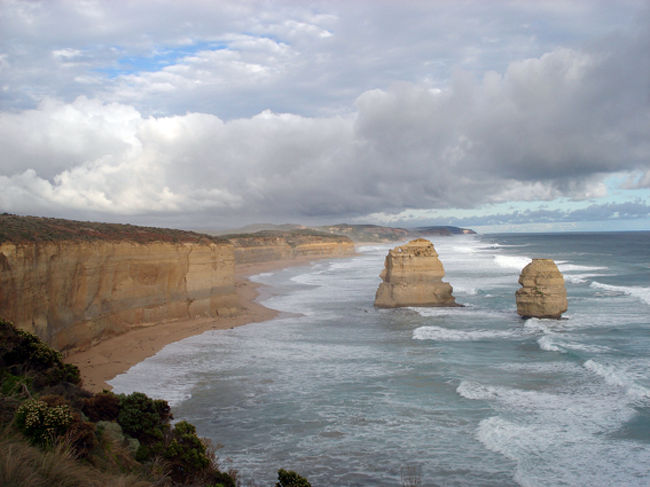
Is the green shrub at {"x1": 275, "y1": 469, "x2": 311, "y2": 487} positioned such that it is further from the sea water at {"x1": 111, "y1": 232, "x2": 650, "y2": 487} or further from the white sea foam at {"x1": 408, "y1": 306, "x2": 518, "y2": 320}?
the white sea foam at {"x1": 408, "y1": 306, "x2": 518, "y2": 320}

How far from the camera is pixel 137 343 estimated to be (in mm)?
22266

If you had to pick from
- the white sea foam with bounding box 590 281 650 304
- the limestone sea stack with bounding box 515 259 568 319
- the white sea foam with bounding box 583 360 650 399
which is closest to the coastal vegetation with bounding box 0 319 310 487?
the white sea foam with bounding box 583 360 650 399

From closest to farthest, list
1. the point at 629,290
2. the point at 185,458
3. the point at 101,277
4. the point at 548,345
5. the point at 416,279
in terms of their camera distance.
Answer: the point at 185,458
the point at 548,345
the point at 101,277
the point at 416,279
the point at 629,290

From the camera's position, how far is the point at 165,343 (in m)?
22.7

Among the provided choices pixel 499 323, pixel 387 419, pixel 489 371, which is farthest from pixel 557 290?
pixel 387 419

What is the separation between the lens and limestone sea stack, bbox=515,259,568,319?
83.5 feet

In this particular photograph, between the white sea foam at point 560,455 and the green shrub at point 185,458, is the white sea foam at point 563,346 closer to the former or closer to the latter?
the white sea foam at point 560,455

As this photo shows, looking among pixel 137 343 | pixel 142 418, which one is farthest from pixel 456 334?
pixel 142 418

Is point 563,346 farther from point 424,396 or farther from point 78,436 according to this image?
point 78,436

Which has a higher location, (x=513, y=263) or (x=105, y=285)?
(x=105, y=285)

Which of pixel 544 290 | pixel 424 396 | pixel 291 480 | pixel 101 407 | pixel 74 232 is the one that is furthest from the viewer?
pixel 544 290

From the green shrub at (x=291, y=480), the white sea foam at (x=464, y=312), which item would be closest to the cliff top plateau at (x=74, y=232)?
the green shrub at (x=291, y=480)

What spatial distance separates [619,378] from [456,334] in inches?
315

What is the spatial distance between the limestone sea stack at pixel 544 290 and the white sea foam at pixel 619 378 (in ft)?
27.4
